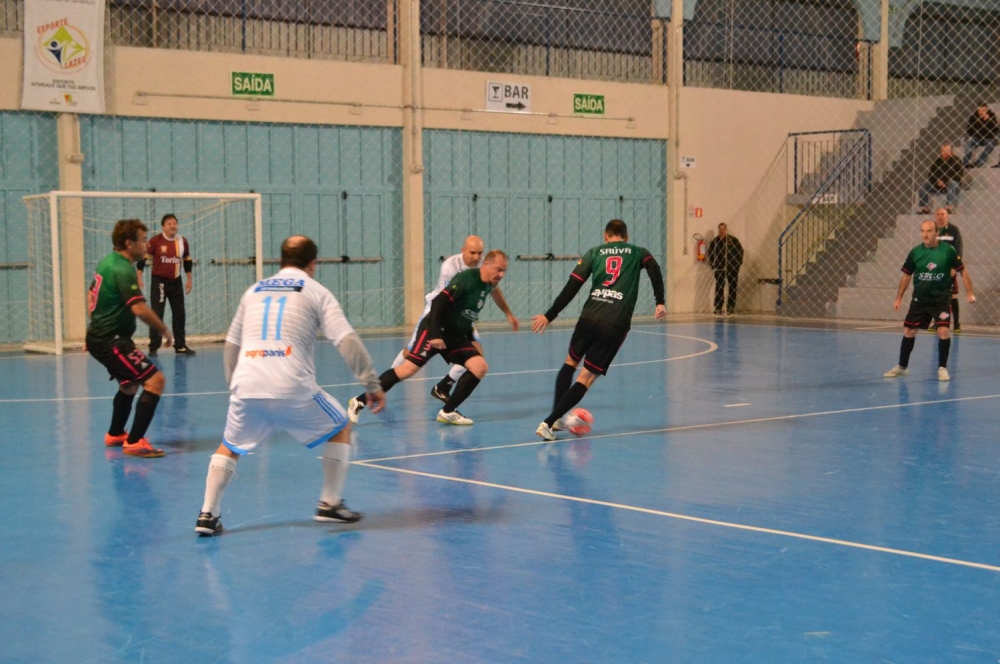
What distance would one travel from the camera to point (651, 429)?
1101 cm

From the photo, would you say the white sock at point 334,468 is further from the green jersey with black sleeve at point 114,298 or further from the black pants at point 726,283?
the black pants at point 726,283

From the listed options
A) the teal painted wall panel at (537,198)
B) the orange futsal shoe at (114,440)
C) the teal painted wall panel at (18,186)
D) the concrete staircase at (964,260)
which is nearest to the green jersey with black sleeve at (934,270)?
the orange futsal shoe at (114,440)

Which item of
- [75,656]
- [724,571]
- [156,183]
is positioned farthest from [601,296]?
[156,183]

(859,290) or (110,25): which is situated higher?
(110,25)

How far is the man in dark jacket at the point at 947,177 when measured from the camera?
2548 cm

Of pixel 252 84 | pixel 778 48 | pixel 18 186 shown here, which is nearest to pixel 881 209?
pixel 778 48

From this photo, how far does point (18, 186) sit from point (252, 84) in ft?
14.7

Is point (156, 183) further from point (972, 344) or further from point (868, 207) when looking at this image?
Answer: point (868, 207)

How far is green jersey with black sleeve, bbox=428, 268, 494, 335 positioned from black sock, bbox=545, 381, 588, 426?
46.7 inches

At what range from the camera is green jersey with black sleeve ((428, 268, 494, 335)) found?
36.1 ft

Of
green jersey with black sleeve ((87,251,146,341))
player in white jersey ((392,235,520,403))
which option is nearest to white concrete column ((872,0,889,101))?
player in white jersey ((392,235,520,403))

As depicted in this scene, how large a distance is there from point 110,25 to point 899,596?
18462 mm

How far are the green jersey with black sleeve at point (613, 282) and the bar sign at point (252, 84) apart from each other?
1304cm

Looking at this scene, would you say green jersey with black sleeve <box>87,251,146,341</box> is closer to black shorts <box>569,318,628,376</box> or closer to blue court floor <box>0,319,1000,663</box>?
blue court floor <box>0,319,1000,663</box>
